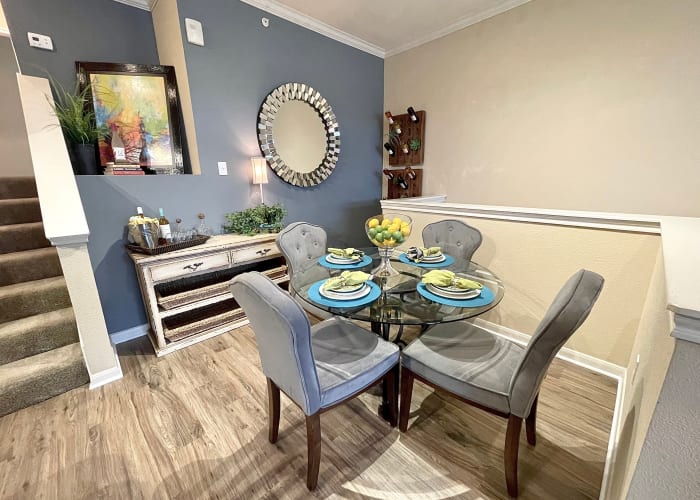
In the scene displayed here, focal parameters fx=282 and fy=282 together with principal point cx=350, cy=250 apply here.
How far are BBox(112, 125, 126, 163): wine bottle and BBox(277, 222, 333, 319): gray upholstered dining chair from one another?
144cm

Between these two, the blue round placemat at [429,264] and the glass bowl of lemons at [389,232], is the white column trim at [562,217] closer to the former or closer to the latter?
the blue round placemat at [429,264]

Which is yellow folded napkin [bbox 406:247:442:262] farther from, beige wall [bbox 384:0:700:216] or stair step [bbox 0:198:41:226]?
stair step [bbox 0:198:41:226]

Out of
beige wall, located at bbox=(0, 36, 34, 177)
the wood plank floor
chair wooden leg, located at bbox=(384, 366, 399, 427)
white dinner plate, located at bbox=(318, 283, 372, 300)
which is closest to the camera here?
the wood plank floor

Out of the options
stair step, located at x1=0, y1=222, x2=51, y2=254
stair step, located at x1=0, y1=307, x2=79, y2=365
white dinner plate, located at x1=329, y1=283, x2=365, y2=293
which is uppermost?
stair step, located at x1=0, y1=222, x2=51, y2=254

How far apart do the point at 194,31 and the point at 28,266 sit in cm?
224

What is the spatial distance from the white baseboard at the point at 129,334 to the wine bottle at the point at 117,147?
1399 mm

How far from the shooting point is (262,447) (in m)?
1.44

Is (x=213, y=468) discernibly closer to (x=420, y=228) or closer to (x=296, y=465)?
(x=296, y=465)

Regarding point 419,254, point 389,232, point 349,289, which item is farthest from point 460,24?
point 349,289

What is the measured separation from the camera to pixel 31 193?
267 cm

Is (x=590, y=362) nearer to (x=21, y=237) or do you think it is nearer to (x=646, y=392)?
(x=646, y=392)

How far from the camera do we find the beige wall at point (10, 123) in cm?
324

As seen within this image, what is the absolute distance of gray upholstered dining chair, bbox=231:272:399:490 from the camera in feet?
3.32

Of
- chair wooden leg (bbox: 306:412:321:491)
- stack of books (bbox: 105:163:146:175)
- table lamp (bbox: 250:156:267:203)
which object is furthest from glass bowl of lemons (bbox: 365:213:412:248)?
stack of books (bbox: 105:163:146:175)
